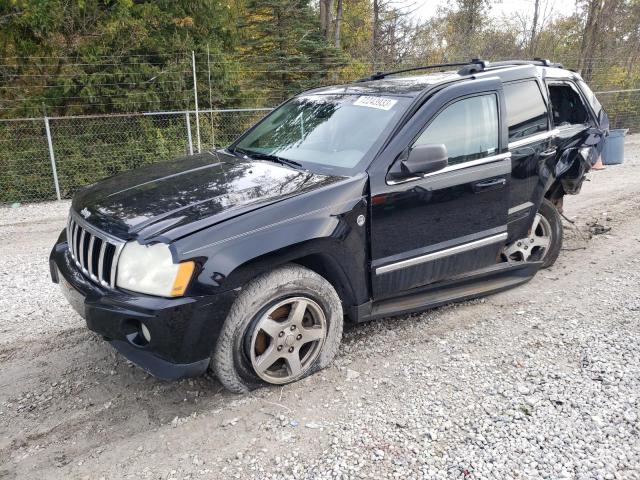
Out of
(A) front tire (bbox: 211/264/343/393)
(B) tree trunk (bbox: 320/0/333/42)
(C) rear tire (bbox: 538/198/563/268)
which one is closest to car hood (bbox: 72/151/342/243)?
(A) front tire (bbox: 211/264/343/393)

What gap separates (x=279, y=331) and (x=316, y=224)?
2.26 ft

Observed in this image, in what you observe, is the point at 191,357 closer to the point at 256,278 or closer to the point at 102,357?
the point at 256,278

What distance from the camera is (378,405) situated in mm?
2932

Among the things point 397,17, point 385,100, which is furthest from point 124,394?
point 397,17

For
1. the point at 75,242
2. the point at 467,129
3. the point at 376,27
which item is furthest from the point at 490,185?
the point at 376,27

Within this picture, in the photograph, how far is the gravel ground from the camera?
8.18 ft

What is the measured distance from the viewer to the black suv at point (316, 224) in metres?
2.66

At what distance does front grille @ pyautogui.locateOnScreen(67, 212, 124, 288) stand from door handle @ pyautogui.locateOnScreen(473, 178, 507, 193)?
2547 mm

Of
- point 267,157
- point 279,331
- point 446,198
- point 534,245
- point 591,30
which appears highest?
point 591,30

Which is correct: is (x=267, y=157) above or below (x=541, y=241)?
above

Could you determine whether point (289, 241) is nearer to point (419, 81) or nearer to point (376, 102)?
point (376, 102)

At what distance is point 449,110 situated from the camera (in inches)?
143

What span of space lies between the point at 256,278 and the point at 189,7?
405 inches

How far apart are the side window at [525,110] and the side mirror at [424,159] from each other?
1155 mm
